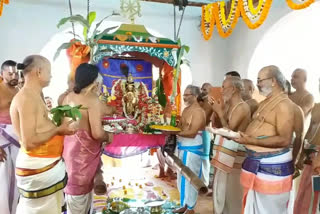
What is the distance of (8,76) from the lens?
349 centimetres

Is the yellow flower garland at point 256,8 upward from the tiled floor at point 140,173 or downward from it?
upward

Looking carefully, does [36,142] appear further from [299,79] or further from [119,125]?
[299,79]

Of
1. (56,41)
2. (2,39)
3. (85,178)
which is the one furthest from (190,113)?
(2,39)

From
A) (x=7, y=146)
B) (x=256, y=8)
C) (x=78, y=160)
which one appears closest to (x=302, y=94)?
(x=256, y=8)

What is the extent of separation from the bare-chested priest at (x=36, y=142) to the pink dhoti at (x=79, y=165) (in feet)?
1.42

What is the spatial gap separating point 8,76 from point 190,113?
218 cm

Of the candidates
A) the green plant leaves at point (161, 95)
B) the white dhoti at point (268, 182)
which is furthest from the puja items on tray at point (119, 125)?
the white dhoti at point (268, 182)

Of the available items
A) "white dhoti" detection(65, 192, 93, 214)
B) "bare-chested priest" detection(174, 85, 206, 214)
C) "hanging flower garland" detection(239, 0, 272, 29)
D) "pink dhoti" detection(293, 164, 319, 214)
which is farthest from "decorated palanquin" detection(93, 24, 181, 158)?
"pink dhoti" detection(293, 164, 319, 214)

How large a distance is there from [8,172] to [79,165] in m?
1.01

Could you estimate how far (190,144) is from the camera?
4.06m

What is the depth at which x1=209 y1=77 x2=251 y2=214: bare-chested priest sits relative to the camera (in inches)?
135

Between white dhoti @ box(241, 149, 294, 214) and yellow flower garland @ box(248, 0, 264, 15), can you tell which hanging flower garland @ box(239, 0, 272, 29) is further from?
white dhoti @ box(241, 149, 294, 214)

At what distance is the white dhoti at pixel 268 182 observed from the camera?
2.79 m

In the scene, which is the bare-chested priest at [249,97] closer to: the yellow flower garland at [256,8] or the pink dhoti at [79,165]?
the yellow flower garland at [256,8]
